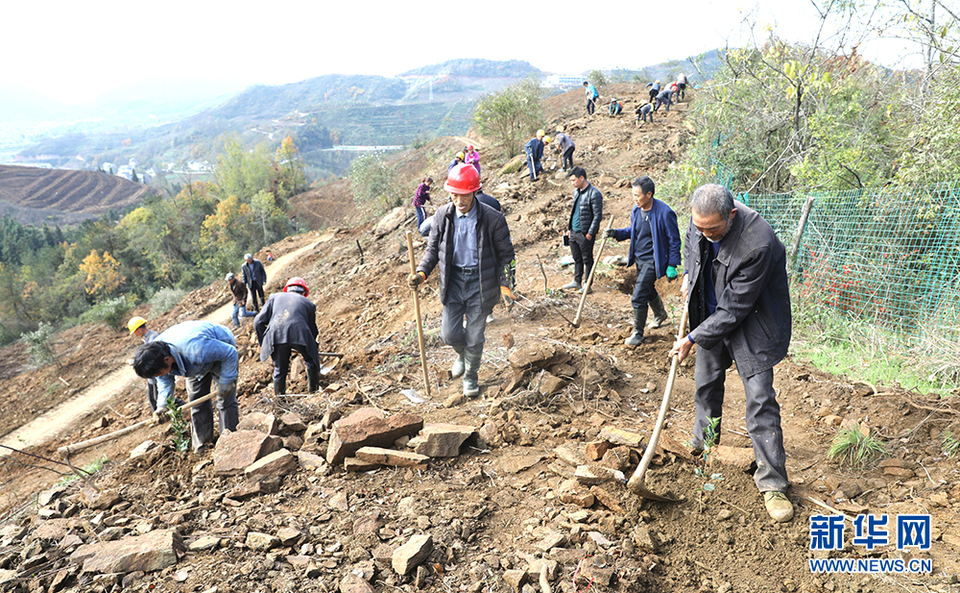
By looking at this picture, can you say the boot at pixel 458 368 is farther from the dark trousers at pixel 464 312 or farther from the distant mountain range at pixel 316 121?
→ the distant mountain range at pixel 316 121

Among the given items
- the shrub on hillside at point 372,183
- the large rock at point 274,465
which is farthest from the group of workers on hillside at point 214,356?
the shrub on hillside at point 372,183

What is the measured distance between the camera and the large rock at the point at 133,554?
2.21 m

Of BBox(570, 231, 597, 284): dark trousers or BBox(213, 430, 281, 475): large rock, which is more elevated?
BBox(570, 231, 597, 284): dark trousers

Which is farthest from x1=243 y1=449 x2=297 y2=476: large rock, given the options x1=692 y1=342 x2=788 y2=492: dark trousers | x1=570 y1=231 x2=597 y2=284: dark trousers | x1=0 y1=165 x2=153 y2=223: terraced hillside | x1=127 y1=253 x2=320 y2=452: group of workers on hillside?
x1=0 y1=165 x2=153 y2=223: terraced hillside

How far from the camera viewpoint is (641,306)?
4738 mm

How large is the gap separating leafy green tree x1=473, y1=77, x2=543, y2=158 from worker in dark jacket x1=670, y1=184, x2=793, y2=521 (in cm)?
1568

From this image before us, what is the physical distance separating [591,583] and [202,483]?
2.49 meters

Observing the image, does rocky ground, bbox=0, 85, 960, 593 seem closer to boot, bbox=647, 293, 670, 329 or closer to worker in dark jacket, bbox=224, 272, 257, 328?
boot, bbox=647, 293, 670, 329

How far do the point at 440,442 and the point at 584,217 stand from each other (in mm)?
3943

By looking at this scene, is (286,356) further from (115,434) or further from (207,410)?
(115,434)

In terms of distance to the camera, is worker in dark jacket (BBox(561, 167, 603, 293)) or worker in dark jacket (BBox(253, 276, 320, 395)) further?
worker in dark jacket (BBox(561, 167, 603, 293))

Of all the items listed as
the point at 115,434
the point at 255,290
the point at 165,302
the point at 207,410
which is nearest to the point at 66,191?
the point at 165,302

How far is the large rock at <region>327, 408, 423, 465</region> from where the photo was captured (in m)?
3.04

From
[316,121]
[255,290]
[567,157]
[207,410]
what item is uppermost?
[316,121]
